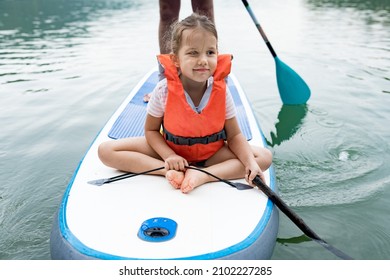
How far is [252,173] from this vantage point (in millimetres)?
1875

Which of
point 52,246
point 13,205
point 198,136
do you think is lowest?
point 13,205

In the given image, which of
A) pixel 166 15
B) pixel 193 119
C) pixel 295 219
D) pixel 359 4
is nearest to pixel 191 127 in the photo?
pixel 193 119

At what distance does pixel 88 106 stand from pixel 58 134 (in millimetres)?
694

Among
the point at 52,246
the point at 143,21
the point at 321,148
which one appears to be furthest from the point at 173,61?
the point at 143,21

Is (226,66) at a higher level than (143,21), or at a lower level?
higher

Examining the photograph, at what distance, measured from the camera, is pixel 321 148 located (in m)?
2.86

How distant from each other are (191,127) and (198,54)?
1.12ft

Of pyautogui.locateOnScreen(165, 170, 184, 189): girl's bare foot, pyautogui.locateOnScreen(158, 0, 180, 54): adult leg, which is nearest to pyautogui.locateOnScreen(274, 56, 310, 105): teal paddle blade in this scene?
pyautogui.locateOnScreen(158, 0, 180, 54): adult leg

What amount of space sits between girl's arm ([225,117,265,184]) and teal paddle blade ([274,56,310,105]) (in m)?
1.83

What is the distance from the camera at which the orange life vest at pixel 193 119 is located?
1963mm

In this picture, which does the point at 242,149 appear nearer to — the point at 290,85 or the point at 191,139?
the point at 191,139

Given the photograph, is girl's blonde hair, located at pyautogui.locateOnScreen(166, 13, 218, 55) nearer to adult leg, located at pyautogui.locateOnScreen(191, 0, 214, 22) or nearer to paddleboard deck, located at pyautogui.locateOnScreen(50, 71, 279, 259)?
paddleboard deck, located at pyautogui.locateOnScreen(50, 71, 279, 259)
